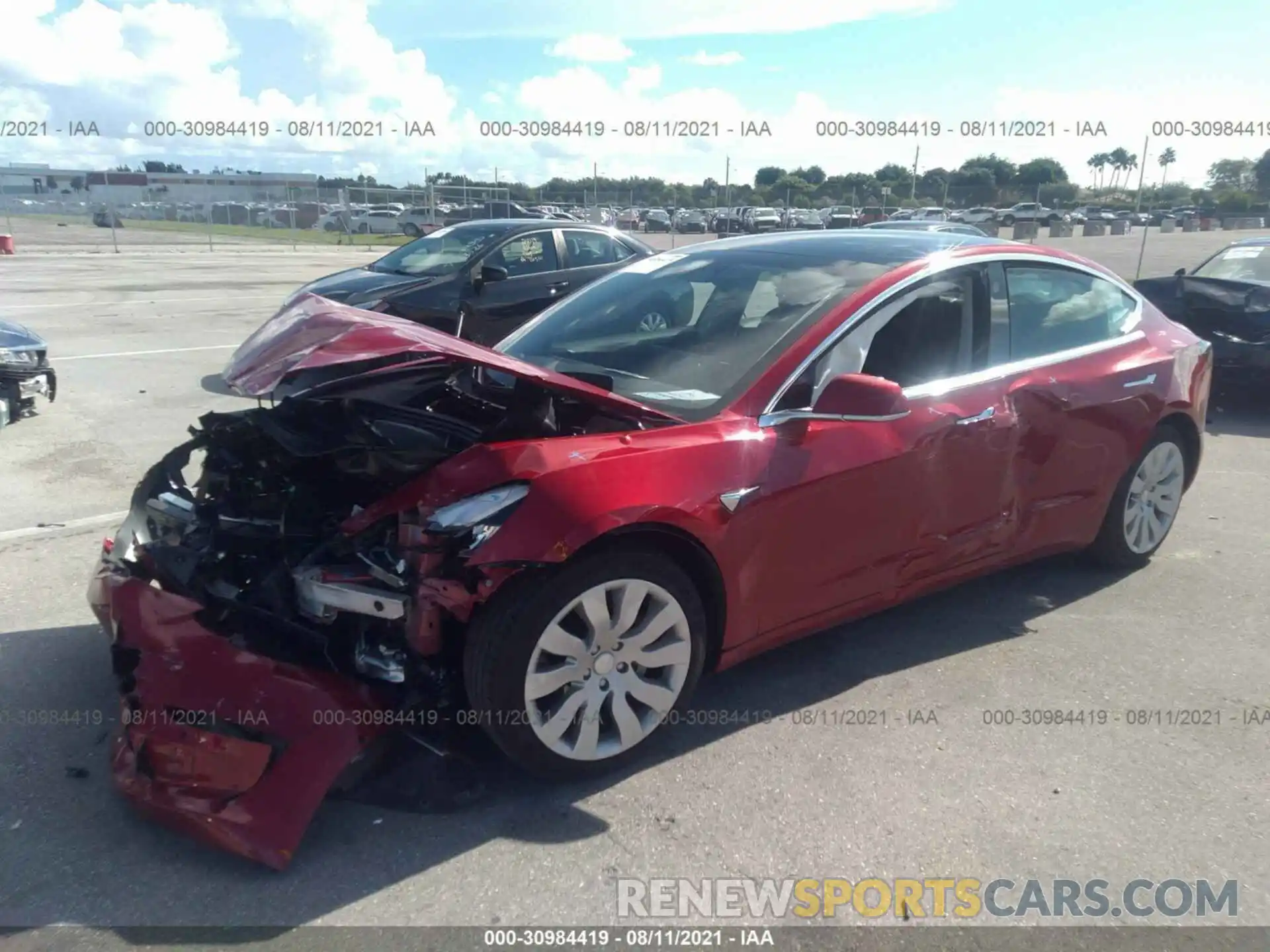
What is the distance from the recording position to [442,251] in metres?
10.3

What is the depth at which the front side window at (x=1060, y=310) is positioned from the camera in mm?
4445

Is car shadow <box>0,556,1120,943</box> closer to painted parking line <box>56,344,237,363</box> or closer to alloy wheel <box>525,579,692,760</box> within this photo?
alloy wheel <box>525,579,692,760</box>

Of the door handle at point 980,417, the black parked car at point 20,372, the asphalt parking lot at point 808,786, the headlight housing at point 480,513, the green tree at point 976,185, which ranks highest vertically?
the green tree at point 976,185

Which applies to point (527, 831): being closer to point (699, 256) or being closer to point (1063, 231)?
point (699, 256)

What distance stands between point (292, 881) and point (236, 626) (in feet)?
2.85

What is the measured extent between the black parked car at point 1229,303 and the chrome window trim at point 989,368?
13.6 ft

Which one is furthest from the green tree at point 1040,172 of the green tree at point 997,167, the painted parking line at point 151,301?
the painted parking line at point 151,301

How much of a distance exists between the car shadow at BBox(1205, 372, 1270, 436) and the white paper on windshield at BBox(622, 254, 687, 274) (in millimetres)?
5979

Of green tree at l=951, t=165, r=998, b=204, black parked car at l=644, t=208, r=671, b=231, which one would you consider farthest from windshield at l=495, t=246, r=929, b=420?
black parked car at l=644, t=208, r=671, b=231

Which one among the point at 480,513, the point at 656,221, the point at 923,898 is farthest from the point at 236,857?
the point at 656,221

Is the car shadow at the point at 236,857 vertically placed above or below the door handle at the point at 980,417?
below

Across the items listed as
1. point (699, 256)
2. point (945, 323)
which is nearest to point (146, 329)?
point (699, 256)

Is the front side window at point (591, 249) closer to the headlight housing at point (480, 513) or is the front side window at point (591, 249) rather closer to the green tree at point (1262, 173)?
the headlight housing at point (480, 513)

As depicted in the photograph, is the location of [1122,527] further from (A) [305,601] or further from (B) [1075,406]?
(A) [305,601]
